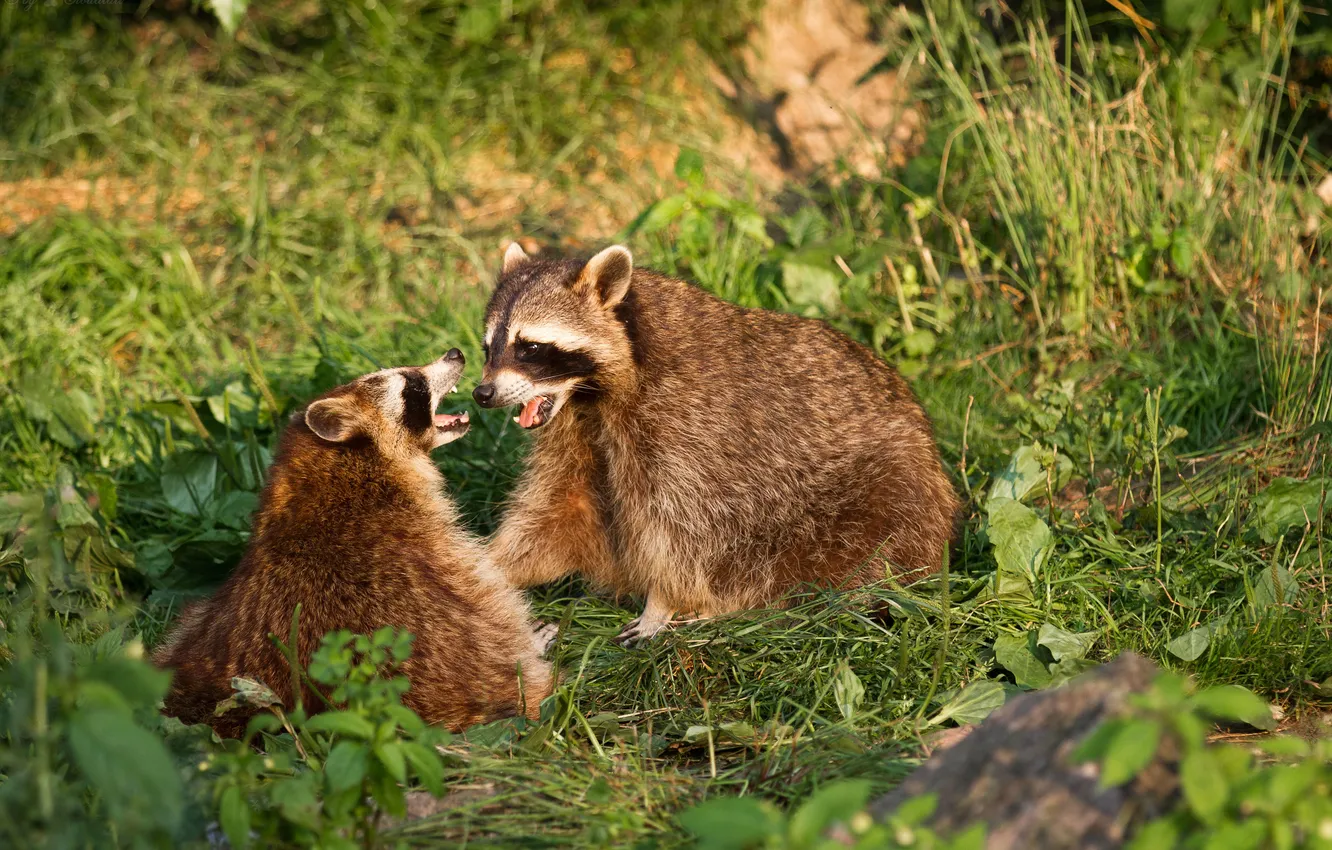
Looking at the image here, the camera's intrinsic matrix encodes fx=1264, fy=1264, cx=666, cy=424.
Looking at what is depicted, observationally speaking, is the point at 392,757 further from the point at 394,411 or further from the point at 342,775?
the point at 394,411

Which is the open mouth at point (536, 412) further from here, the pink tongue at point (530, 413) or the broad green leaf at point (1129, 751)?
the broad green leaf at point (1129, 751)

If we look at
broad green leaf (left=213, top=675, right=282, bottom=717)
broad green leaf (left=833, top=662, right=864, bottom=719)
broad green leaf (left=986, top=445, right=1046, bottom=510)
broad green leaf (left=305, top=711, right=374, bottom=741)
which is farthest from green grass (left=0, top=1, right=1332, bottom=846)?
broad green leaf (left=213, top=675, right=282, bottom=717)

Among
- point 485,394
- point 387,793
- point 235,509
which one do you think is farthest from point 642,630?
point 387,793

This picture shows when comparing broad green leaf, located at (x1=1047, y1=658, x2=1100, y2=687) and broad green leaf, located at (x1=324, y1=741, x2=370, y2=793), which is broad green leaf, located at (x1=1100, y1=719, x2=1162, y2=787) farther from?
broad green leaf, located at (x1=1047, y1=658, x2=1100, y2=687)

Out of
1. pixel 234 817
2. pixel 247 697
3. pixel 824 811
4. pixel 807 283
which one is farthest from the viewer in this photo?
pixel 807 283

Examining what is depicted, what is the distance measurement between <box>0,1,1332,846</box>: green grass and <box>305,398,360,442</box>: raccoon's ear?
0.84 metres

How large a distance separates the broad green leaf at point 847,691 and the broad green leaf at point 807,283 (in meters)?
2.80

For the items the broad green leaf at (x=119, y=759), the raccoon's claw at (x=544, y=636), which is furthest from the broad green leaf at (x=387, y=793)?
the raccoon's claw at (x=544, y=636)

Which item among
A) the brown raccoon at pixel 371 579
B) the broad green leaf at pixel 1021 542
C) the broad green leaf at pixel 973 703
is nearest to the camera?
the broad green leaf at pixel 973 703

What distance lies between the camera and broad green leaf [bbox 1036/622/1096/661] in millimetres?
3852

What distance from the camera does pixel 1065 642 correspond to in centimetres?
388

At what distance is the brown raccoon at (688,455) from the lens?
448cm

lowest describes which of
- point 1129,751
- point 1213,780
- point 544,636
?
point 544,636

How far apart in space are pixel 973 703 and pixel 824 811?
1.56 metres
